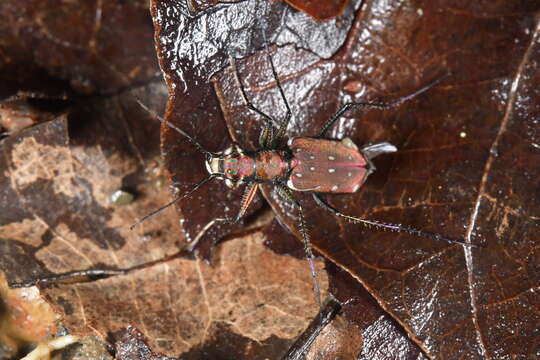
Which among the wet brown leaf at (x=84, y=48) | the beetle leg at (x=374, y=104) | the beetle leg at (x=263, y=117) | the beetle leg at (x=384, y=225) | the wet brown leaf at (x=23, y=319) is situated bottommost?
the beetle leg at (x=384, y=225)

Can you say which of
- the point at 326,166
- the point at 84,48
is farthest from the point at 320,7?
the point at 84,48

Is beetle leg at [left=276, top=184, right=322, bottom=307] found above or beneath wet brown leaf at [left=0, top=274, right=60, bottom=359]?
beneath

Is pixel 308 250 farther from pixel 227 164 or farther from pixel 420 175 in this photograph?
pixel 420 175

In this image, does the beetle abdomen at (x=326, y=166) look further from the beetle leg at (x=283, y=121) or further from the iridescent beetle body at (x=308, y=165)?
the beetle leg at (x=283, y=121)

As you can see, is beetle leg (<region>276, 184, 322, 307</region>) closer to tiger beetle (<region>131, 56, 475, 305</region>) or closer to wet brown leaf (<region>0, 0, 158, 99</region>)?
tiger beetle (<region>131, 56, 475, 305</region>)

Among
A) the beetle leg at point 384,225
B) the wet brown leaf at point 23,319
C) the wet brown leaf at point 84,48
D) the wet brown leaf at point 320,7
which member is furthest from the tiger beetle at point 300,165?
the wet brown leaf at point 23,319

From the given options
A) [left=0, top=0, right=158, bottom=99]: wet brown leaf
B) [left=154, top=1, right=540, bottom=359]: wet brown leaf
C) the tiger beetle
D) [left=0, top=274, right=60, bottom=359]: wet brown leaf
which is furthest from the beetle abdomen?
[left=0, top=274, right=60, bottom=359]: wet brown leaf

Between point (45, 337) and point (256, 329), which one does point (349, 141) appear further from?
point (45, 337)

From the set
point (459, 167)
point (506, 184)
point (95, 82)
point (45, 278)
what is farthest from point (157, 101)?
point (506, 184)
